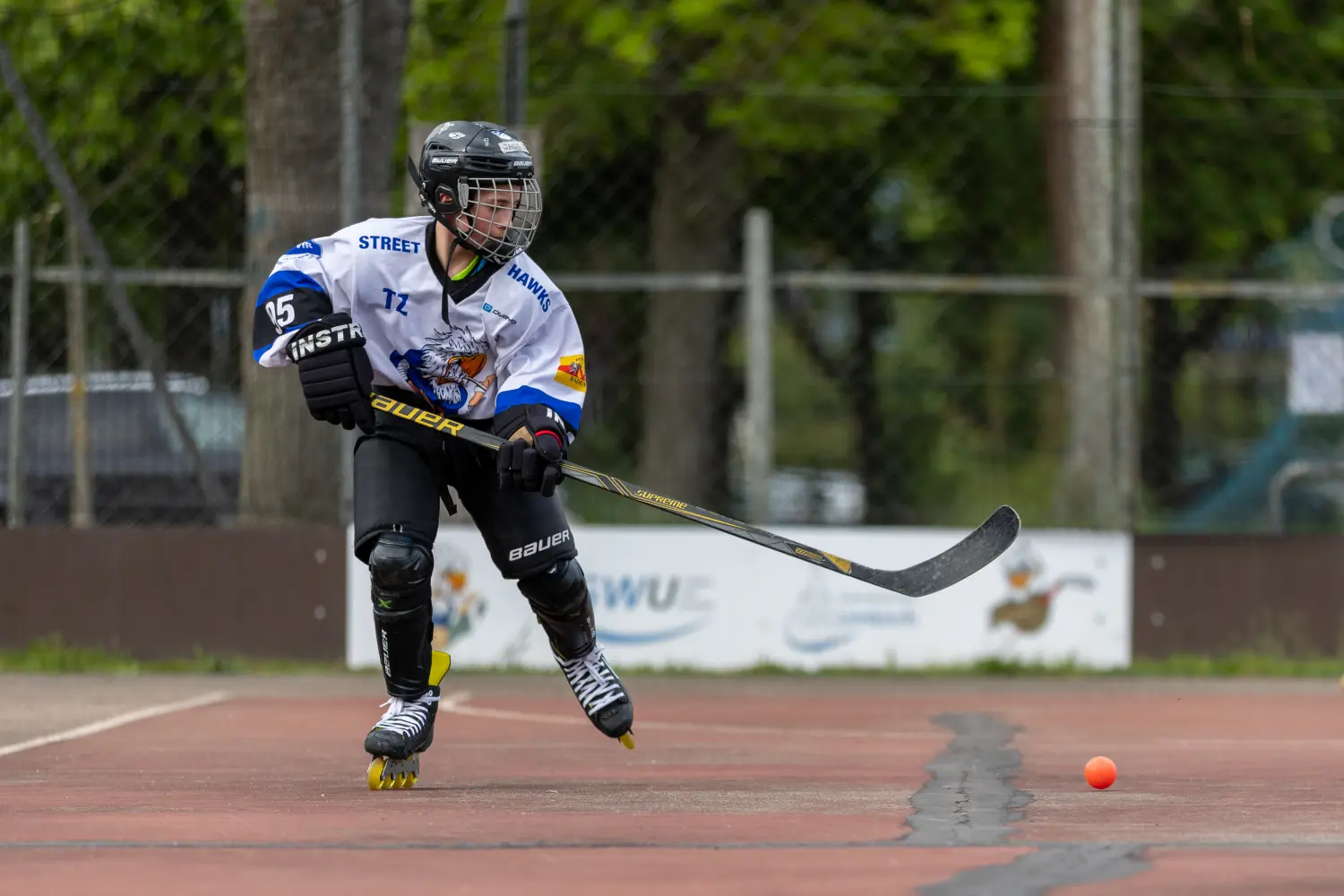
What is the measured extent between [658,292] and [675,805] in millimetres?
6652

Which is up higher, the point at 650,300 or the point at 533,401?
the point at 650,300

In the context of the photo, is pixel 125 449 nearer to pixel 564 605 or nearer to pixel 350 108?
pixel 350 108

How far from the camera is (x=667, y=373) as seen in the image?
11.6 m

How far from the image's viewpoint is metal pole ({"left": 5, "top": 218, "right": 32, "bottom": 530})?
416 inches

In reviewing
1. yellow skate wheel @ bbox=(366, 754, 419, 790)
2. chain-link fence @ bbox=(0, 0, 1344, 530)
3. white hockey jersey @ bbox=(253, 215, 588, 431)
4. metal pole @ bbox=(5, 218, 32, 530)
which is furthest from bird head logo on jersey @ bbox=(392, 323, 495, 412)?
metal pole @ bbox=(5, 218, 32, 530)

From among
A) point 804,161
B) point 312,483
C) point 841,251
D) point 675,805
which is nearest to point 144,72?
point 312,483

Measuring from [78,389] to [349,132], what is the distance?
1827 millimetres

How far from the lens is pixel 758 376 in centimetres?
1065

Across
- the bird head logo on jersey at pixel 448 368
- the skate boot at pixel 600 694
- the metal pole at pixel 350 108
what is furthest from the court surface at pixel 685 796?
the metal pole at pixel 350 108

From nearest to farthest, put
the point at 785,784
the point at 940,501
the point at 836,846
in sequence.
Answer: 1. the point at 836,846
2. the point at 785,784
3. the point at 940,501

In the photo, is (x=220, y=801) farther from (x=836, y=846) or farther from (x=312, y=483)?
(x=312, y=483)

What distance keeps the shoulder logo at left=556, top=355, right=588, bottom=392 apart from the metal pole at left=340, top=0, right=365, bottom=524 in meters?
4.77

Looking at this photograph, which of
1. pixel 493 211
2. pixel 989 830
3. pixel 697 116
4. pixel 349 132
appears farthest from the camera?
pixel 697 116

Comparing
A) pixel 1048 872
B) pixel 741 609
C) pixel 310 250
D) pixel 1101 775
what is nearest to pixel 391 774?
pixel 310 250
